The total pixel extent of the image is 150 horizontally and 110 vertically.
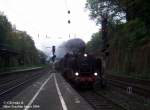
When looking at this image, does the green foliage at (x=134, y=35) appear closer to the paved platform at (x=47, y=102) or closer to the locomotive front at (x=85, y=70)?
the locomotive front at (x=85, y=70)

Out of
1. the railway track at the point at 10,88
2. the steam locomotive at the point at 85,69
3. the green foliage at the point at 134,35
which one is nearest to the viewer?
the railway track at the point at 10,88

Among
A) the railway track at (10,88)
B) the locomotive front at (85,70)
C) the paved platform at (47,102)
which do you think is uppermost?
the locomotive front at (85,70)

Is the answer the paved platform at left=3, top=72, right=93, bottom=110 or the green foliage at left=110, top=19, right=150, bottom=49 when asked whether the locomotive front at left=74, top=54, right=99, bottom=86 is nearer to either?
the paved platform at left=3, top=72, right=93, bottom=110

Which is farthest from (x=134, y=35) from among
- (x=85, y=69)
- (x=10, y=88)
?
(x=10, y=88)

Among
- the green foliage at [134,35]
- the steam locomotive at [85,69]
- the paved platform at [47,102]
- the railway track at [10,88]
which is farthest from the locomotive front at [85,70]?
the green foliage at [134,35]

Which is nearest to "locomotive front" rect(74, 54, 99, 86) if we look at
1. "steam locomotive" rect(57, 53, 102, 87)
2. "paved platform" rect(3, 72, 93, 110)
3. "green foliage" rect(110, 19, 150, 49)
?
"steam locomotive" rect(57, 53, 102, 87)

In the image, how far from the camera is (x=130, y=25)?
45.2 m

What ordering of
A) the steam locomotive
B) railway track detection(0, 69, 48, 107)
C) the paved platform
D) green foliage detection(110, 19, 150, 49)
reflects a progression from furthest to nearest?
green foliage detection(110, 19, 150, 49)
the steam locomotive
railway track detection(0, 69, 48, 107)
the paved platform

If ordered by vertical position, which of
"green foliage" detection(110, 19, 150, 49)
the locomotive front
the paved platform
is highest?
"green foliage" detection(110, 19, 150, 49)

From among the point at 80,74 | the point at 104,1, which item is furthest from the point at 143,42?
the point at 104,1

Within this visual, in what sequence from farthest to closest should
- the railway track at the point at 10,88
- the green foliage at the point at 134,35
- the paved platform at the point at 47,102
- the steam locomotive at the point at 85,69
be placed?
the green foliage at the point at 134,35, the steam locomotive at the point at 85,69, the railway track at the point at 10,88, the paved platform at the point at 47,102

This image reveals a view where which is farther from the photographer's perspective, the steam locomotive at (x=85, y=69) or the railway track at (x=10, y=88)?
the steam locomotive at (x=85, y=69)

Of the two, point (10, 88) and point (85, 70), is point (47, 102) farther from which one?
point (10, 88)

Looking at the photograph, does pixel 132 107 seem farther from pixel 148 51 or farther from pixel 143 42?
pixel 143 42
